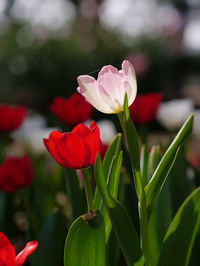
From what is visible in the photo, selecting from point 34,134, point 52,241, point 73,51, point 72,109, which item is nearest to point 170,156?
point 52,241

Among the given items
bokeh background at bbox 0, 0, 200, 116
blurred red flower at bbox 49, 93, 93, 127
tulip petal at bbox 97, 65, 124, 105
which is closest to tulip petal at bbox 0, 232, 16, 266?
tulip petal at bbox 97, 65, 124, 105

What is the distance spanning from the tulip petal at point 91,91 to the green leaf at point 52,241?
380 mm

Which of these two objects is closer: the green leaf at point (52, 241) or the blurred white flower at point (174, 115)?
the green leaf at point (52, 241)

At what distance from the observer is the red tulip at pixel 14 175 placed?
3.22 ft

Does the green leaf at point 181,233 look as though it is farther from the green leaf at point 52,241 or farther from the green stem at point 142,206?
the green leaf at point 52,241

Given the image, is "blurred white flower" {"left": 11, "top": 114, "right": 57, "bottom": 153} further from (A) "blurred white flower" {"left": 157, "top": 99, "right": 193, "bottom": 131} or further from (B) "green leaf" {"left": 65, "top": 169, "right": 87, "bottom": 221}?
(B) "green leaf" {"left": 65, "top": 169, "right": 87, "bottom": 221}

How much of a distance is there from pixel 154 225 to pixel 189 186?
23 cm

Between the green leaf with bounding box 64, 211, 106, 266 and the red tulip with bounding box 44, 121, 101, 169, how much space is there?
71mm

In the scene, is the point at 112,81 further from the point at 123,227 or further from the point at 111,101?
the point at 123,227

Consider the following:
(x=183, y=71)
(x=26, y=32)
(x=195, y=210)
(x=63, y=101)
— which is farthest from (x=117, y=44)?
(x=195, y=210)

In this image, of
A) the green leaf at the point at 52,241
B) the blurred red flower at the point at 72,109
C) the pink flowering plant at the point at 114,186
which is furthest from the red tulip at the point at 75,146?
the blurred red flower at the point at 72,109

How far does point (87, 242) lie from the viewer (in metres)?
0.60

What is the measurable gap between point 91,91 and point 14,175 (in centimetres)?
47

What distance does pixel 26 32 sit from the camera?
22.9ft
